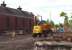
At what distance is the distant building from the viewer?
7450cm

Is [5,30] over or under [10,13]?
under

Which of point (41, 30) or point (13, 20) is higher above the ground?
point (13, 20)

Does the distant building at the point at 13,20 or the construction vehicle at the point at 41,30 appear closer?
the construction vehicle at the point at 41,30

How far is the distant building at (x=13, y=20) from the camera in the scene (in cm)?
7450

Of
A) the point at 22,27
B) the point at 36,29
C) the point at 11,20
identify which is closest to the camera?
the point at 36,29

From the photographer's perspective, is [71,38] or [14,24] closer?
[71,38]

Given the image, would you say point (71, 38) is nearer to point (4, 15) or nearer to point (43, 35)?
point (43, 35)

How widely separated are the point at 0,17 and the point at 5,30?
16.9 ft

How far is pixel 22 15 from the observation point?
87.4m

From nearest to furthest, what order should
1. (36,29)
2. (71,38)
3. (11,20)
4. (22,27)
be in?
(71,38)
(36,29)
(11,20)
(22,27)

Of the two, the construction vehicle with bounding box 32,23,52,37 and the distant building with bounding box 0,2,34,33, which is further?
the distant building with bounding box 0,2,34,33

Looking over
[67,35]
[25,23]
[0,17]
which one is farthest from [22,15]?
[67,35]

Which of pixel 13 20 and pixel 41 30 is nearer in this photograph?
pixel 41 30

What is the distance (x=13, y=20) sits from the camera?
3169 inches
